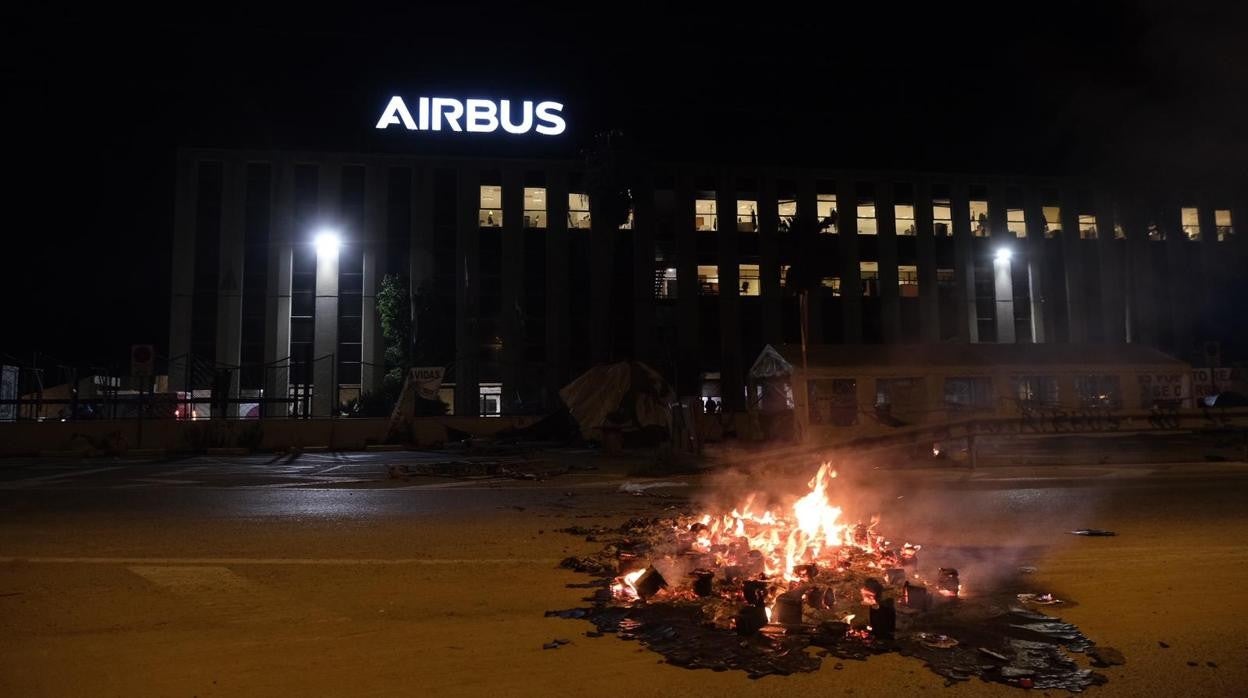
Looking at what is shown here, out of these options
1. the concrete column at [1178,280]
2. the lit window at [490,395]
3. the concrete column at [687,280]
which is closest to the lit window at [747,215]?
the concrete column at [687,280]

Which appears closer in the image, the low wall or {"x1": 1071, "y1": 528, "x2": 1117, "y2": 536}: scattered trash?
{"x1": 1071, "y1": 528, "x2": 1117, "y2": 536}: scattered trash

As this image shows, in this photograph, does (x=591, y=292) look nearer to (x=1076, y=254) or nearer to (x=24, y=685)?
(x=1076, y=254)

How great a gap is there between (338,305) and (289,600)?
3702 centimetres

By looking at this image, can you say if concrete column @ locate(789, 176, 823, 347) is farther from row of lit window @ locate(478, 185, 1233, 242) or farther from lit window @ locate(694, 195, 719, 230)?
lit window @ locate(694, 195, 719, 230)

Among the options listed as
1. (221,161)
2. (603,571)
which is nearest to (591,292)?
(221,161)

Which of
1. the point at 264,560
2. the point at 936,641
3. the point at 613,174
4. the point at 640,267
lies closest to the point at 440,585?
the point at 264,560

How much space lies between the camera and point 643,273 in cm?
4191

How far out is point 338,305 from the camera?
3959 cm

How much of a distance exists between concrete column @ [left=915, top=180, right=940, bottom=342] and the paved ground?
3253cm

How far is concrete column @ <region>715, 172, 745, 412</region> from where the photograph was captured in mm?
41219

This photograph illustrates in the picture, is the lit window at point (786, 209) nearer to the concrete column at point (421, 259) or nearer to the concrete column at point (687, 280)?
the concrete column at point (687, 280)

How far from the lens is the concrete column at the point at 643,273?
41219 mm

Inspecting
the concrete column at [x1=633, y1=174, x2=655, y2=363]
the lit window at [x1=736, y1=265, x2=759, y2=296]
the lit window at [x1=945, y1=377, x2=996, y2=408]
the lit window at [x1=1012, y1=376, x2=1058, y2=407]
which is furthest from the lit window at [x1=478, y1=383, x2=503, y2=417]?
the lit window at [x1=1012, y1=376, x2=1058, y2=407]

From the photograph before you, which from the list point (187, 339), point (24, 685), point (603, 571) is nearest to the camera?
point (24, 685)
